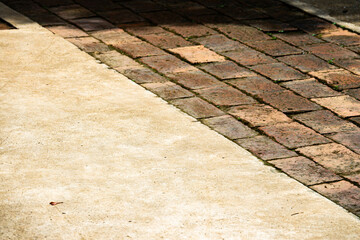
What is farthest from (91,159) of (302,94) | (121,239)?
(302,94)

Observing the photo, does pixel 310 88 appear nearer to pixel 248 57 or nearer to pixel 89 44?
pixel 248 57

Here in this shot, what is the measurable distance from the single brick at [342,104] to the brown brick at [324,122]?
10cm

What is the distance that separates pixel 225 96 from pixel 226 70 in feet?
2.05

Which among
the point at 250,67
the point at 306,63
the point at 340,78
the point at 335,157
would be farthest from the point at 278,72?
the point at 335,157

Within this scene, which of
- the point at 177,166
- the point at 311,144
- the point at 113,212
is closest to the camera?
the point at 113,212

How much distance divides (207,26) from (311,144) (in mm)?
2932

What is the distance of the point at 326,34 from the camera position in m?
6.98

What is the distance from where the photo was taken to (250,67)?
5.98 meters

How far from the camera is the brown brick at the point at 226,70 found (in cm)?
578

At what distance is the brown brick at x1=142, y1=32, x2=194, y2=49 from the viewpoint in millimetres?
6531

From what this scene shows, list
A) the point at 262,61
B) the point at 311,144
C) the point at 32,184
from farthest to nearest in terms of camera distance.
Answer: the point at 262,61
the point at 311,144
the point at 32,184

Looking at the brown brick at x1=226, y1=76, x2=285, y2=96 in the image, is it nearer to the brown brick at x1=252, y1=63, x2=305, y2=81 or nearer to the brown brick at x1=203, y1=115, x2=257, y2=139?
the brown brick at x1=252, y1=63, x2=305, y2=81

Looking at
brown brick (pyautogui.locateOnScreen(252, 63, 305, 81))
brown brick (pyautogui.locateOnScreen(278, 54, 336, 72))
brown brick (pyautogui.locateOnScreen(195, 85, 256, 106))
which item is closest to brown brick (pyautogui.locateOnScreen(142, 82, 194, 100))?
brown brick (pyautogui.locateOnScreen(195, 85, 256, 106))

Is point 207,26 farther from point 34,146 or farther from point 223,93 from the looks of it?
point 34,146
